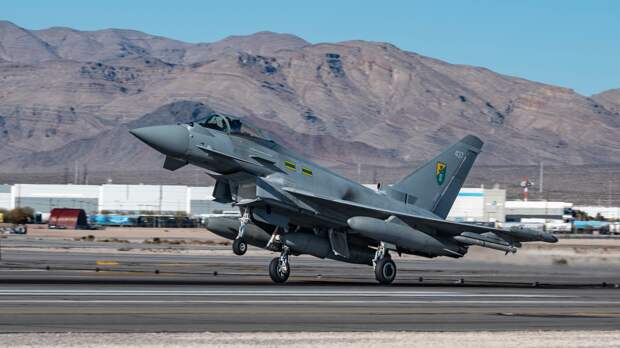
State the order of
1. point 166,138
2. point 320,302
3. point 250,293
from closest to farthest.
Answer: point 320,302, point 250,293, point 166,138

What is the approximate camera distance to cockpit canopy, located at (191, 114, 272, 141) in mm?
25109

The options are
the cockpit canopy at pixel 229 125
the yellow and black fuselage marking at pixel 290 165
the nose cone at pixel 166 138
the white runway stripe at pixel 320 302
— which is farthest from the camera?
the yellow and black fuselage marking at pixel 290 165

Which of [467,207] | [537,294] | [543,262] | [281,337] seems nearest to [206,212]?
[467,207]

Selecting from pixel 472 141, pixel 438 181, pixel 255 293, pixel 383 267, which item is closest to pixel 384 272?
pixel 383 267

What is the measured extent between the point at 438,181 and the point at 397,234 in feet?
14.1

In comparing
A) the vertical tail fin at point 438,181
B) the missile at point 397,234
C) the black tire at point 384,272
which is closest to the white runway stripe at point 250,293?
the missile at point 397,234

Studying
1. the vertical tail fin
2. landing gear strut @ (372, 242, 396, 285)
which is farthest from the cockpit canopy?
the vertical tail fin

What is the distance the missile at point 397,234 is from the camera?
25375 mm

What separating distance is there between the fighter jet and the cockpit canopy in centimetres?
3

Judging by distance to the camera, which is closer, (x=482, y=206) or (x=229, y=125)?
(x=229, y=125)

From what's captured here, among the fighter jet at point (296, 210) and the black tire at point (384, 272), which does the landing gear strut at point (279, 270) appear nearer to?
the fighter jet at point (296, 210)

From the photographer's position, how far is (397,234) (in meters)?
26.0

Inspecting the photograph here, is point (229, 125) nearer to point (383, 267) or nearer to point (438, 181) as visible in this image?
point (383, 267)

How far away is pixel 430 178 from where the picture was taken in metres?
29.7
